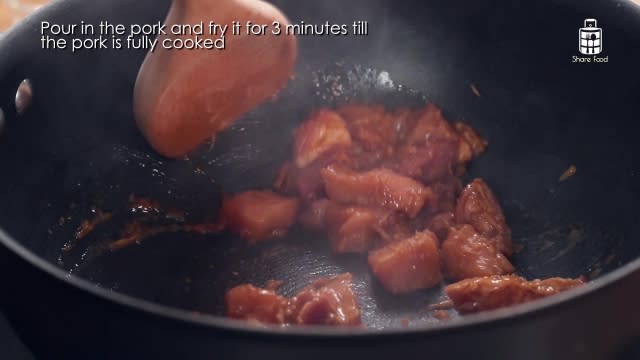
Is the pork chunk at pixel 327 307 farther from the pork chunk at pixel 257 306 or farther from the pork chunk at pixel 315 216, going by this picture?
the pork chunk at pixel 315 216

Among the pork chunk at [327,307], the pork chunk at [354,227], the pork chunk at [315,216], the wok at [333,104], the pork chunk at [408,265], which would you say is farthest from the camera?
the pork chunk at [315,216]

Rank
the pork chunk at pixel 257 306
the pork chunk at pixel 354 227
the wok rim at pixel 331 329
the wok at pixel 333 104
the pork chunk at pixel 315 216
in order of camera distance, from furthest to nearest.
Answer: the pork chunk at pixel 315 216
the pork chunk at pixel 354 227
the wok at pixel 333 104
the pork chunk at pixel 257 306
the wok rim at pixel 331 329

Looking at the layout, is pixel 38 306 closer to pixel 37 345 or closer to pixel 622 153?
pixel 37 345

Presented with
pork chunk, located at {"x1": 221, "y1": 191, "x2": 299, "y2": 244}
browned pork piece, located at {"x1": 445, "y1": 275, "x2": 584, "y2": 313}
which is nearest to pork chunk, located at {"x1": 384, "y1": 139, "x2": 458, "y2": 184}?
pork chunk, located at {"x1": 221, "y1": 191, "x2": 299, "y2": 244}

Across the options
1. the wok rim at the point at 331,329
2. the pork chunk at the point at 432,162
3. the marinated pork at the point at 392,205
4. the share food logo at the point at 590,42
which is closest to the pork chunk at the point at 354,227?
the marinated pork at the point at 392,205

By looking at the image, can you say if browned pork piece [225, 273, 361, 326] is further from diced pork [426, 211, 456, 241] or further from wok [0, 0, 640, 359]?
diced pork [426, 211, 456, 241]

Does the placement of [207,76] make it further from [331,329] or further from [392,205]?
[331,329]

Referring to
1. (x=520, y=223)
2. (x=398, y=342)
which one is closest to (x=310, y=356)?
(x=398, y=342)
